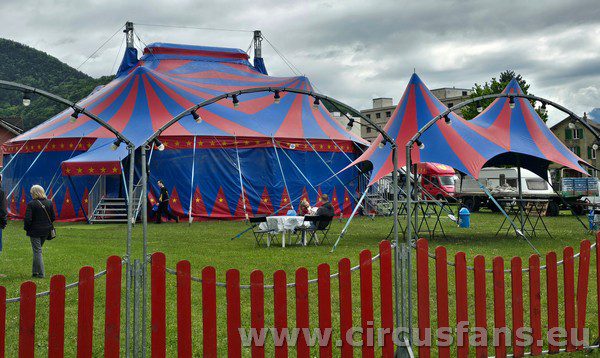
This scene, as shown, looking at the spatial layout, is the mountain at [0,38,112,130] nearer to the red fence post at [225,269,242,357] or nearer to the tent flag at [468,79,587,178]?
the tent flag at [468,79,587,178]

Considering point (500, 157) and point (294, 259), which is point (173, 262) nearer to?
point (294, 259)

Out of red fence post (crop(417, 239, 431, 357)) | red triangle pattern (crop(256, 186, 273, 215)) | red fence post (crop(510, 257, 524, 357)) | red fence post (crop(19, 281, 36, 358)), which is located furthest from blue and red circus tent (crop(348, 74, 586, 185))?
red fence post (crop(19, 281, 36, 358))

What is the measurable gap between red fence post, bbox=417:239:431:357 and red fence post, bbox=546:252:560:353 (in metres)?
1.00

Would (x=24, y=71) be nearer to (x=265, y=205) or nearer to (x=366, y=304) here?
(x=265, y=205)

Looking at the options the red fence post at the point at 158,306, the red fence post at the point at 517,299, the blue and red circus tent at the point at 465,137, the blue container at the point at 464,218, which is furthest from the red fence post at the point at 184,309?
the blue container at the point at 464,218

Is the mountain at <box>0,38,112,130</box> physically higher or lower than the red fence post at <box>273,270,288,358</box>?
higher

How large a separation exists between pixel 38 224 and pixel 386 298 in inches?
244

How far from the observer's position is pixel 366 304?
489cm

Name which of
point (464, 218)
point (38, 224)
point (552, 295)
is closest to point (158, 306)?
point (552, 295)

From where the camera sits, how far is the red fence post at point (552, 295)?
529 centimetres

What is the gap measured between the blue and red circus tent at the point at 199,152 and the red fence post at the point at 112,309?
15025 mm

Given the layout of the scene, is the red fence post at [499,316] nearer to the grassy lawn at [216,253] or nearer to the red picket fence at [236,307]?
the red picket fence at [236,307]

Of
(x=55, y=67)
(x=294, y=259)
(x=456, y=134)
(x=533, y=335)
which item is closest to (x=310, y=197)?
Result: (x=456, y=134)

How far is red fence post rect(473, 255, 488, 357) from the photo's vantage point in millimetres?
5062
